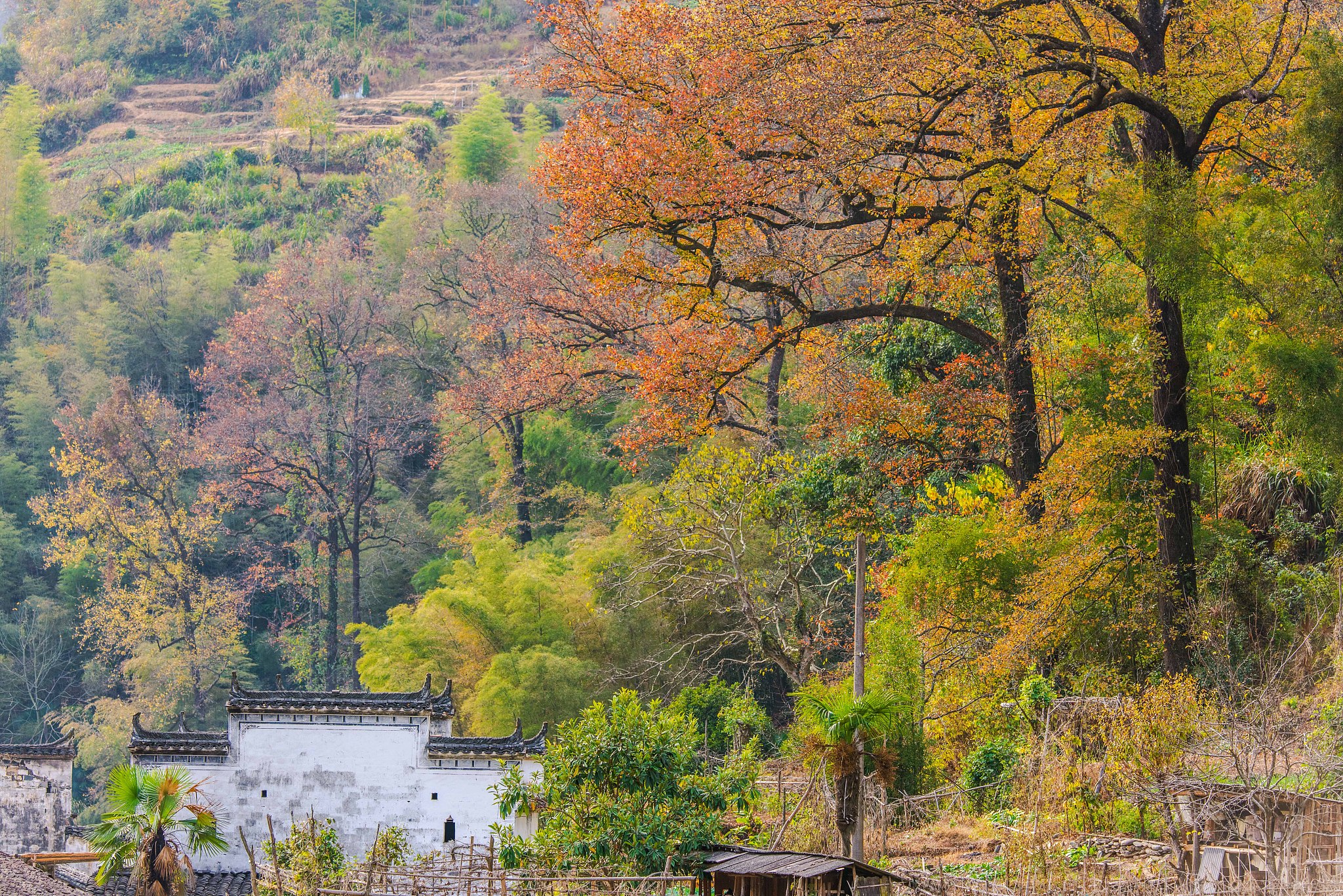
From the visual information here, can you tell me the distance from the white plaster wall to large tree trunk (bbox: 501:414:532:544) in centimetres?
1028

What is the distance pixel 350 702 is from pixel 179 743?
251 centimetres

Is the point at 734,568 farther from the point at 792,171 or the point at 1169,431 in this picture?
the point at 1169,431

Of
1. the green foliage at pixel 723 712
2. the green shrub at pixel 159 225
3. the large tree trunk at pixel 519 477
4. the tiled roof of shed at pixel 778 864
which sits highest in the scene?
the green shrub at pixel 159 225

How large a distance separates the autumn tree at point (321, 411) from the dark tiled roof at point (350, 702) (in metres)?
13.0

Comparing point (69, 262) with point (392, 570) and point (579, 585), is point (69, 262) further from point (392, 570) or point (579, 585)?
point (579, 585)

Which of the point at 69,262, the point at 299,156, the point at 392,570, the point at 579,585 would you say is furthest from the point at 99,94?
the point at 579,585

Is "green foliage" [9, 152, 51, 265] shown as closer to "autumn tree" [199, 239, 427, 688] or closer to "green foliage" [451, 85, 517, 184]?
"green foliage" [451, 85, 517, 184]

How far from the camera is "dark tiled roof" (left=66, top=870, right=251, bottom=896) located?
16.4m

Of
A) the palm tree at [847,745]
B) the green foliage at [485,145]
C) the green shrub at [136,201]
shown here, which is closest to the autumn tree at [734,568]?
the palm tree at [847,745]

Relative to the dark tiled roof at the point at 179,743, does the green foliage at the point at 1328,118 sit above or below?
above

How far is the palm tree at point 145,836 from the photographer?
47.2 feet

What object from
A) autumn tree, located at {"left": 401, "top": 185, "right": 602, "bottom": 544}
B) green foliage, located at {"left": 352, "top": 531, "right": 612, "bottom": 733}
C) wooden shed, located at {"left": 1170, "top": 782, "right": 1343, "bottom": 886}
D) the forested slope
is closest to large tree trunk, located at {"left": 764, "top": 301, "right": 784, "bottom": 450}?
the forested slope

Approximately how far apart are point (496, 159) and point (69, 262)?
46.9 ft

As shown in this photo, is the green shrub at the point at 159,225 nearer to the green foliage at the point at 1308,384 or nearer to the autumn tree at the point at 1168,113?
the autumn tree at the point at 1168,113
